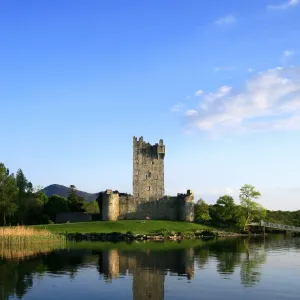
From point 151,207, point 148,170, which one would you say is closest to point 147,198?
point 151,207

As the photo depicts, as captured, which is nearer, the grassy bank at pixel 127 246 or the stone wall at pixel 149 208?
the grassy bank at pixel 127 246

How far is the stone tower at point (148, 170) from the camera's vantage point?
90625mm

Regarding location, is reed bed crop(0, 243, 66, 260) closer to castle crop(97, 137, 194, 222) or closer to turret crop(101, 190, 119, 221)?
turret crop(101, 190, 119, 221)

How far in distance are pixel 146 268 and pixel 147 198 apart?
5988cm

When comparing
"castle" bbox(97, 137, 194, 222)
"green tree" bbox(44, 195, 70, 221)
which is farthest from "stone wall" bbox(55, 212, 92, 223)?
"green tree" bbox(44, 195, 70, 221)

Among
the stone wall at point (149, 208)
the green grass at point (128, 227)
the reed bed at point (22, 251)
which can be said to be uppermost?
the stone wall at point (149, 208)

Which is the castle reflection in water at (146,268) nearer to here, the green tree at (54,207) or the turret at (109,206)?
the turret at (109,206)

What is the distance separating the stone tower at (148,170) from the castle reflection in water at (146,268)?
161 ft

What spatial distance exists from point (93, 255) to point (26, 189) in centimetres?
6555

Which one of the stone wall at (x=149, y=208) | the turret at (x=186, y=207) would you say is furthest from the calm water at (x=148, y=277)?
the stone wall at (x=149, y=208)

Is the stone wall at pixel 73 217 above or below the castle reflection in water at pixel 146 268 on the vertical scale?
above

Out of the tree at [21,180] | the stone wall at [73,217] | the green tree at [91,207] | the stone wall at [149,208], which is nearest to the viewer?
the stone wall at [73,217]

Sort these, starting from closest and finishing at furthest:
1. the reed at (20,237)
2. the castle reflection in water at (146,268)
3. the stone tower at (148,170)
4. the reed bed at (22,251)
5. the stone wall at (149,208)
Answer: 1. the castle reflection in water at (146,268)
2. the reed bed at (22,251)
3. the reed at (20,237)
4. the stone wall at (149,208)
5. the stone tower at (148,170)

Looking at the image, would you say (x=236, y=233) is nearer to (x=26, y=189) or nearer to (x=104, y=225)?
(x=104, y=225)
